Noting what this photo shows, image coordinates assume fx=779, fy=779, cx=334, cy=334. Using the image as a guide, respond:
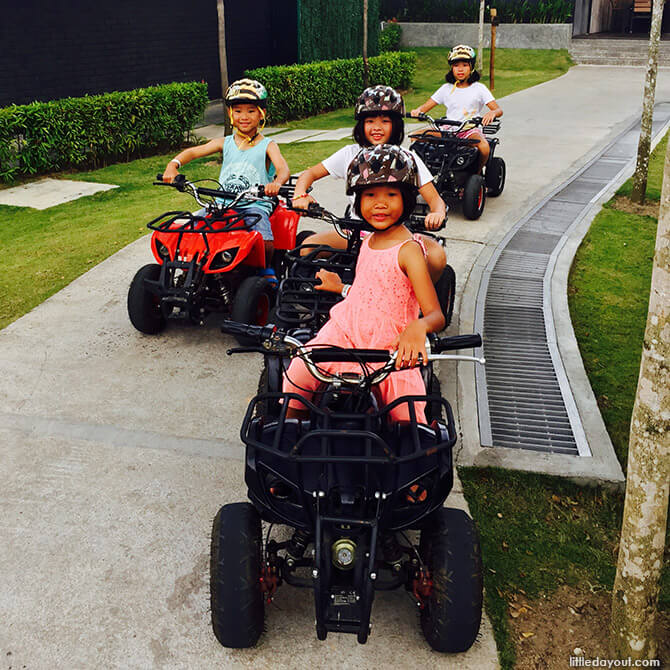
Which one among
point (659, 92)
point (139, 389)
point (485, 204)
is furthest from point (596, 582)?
point (659, 92)

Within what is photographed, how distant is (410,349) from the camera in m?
2.96

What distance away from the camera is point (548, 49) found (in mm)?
26922

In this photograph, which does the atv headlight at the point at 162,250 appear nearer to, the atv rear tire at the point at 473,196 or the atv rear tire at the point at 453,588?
the atv rear tire at the point at 453,588

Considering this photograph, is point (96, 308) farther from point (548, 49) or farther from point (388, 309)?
point (548, 49)

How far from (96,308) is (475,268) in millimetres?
3493

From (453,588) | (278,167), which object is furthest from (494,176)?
(453,588)

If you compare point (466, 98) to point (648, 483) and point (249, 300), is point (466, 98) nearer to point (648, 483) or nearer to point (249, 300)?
point (249, 300)

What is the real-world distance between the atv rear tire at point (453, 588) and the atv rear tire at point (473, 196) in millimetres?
6211

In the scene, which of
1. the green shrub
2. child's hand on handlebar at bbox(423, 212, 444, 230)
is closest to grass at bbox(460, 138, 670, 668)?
child's hand on handlebar at bbox(423, 212, 444, 230)

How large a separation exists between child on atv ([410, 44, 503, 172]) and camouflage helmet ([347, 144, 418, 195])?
5.49 metres

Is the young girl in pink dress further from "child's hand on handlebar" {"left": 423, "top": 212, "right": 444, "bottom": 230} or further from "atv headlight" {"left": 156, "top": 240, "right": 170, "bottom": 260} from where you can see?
"atv headlight" {"left": 156, "top": 240, "right": 170, "bottom": 260}

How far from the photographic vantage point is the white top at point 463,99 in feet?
29.3

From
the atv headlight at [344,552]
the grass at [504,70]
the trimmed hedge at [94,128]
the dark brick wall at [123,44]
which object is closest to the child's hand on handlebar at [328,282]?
the atv headlight at [344,552]

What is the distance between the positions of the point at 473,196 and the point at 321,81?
10.1m
